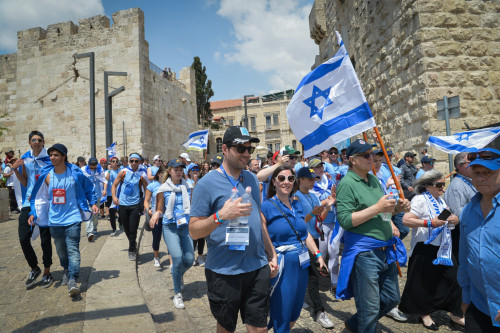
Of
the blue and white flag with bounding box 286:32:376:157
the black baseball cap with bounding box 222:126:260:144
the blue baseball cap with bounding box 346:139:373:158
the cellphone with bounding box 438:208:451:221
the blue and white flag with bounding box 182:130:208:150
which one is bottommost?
the cellphone with bounding box 438:208:451:221

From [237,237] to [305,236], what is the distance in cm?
107

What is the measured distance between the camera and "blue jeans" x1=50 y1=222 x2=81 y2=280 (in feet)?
14.8

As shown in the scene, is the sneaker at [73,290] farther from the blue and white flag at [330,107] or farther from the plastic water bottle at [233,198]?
the blue and white flag at [330,107]

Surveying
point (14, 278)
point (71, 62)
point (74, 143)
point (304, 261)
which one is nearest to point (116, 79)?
point (71, 62)

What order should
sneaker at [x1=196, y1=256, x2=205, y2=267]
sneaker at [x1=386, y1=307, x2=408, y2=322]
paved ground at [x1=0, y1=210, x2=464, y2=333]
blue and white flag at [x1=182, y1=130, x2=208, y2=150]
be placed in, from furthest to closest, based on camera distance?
blue and white flag at [x1=182, y1=130, x2=208, y2=150], sneaker at [x1=196, y1=256, x2=205, y2=267], sneaker at [x1=386, y1=307, x2=408, y2=322], paved ground at [x1=0, y1=210, x2=464, y2=333]

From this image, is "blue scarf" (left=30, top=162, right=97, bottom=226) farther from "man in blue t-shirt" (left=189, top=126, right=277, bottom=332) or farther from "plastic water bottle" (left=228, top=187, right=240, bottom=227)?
"plastic water bottle" (left=228, top=187, right=240, bottom=227)

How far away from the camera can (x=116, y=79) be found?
59.6 ft

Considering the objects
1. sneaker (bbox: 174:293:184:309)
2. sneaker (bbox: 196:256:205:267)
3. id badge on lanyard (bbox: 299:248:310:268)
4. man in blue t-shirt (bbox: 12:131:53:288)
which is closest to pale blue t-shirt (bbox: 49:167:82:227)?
man in blue t-shirt (bbox: 12:131:53:288)

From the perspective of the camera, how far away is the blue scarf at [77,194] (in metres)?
4.78

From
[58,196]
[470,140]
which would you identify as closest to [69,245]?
[58,196]

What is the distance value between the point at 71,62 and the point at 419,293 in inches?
818

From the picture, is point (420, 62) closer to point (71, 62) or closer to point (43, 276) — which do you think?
point (43, 276)

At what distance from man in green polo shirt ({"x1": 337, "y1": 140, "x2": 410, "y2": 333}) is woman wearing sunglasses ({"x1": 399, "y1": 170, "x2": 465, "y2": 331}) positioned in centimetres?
78

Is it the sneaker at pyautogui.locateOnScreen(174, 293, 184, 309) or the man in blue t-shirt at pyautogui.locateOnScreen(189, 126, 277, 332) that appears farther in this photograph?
the sneaker at pyautogui.locateOnScreen(174, 293, 184, 309)
